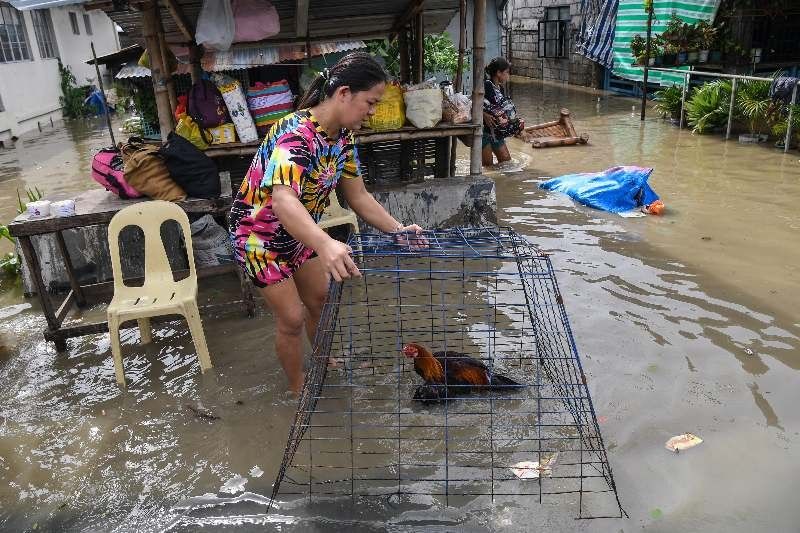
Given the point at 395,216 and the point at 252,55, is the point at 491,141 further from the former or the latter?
the point at 252,55

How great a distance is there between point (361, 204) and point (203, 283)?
3.08m

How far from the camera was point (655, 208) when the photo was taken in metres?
7.20

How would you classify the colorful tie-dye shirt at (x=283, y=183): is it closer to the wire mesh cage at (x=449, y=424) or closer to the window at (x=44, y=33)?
the wire mesh cage at (x=449, y=424)

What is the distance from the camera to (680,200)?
25.6 feet

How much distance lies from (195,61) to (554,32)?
18.1 metres

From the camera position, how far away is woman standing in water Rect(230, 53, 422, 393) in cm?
285

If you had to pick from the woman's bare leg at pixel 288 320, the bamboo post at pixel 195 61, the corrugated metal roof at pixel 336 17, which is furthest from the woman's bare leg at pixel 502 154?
the woman's bare leg at pixel 288 320

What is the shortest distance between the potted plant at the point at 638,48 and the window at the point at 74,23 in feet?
64.5

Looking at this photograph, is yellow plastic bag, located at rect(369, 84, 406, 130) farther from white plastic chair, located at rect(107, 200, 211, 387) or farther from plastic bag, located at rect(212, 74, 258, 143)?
white plastic chair, located at rect(107, 200, 211, 387)

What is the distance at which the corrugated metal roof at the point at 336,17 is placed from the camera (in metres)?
6.52

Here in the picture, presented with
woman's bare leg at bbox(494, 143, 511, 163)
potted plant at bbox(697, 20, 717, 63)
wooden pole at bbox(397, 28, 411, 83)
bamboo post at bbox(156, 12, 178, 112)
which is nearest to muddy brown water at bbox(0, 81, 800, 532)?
bamboo post at bbox(156, 12, 178, 112)

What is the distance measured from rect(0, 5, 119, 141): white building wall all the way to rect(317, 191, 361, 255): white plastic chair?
36.5ft

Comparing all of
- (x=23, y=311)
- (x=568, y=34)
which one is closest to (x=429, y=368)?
(x=23, y=311)

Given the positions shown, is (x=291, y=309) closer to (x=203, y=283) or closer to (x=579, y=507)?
(x=579, y=507)
